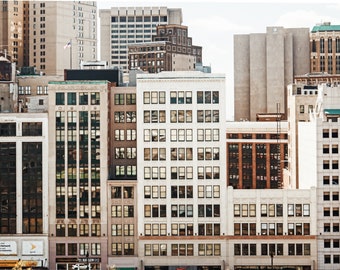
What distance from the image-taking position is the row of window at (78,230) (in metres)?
158

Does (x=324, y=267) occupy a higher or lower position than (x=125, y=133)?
lower

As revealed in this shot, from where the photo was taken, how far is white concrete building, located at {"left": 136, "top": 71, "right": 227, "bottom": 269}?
15825 centimetres

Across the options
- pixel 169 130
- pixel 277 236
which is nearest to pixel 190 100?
pixel 169 130

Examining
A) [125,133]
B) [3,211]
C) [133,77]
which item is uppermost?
[133,77]

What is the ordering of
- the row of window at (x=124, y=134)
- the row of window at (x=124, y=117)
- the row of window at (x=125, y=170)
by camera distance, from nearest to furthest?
1. the row of window at (x=124, y=117)
2. the row of window at (x=124, y=134)
3. the row of window at (x=125, y=170)

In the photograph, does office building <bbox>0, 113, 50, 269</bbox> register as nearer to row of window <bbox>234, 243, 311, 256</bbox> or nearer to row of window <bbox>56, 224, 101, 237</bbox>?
row of window <bbox>56, 224, 101, 237</bbox>

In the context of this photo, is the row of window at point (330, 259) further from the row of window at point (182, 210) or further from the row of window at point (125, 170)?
the row of window at point (125, 170)

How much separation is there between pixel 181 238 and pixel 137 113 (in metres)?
22.7

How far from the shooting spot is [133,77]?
175 meters

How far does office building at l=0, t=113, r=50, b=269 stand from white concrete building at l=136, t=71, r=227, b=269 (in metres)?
16.4

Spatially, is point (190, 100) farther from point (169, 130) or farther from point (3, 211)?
point (3, 211)

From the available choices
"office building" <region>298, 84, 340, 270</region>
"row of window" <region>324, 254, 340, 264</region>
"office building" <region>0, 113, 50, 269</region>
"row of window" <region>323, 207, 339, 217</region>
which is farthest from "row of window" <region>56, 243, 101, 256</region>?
"row of window" <region>323, 207, 339, 217</region>

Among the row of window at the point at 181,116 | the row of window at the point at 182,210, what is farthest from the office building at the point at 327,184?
the row of window at the point at 182,210

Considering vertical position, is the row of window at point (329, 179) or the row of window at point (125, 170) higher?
the row of window at point (125, 170)
